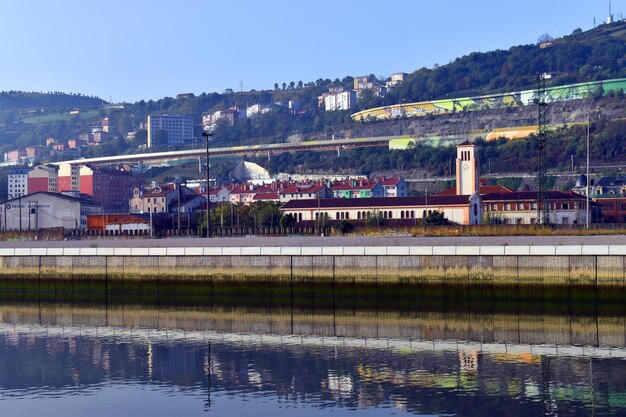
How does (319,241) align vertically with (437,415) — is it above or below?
above

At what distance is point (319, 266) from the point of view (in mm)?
50031

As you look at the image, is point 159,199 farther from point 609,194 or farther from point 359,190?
point 609,194

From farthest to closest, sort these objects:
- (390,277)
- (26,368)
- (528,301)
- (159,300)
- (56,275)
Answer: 1. (56,275)
2. (159,300)
3. (390,277)
4. (528,301)
5. (26,368)

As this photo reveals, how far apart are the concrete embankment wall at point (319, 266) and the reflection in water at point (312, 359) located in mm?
1422

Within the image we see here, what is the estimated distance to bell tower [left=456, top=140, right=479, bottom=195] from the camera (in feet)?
452

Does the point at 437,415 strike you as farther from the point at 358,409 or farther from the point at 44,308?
the point at 44,308

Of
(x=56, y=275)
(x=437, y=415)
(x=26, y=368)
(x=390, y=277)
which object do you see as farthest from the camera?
(x=56, y=275)

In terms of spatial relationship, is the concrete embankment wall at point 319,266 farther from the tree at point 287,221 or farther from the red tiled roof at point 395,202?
the red tiled roof at point 395,202

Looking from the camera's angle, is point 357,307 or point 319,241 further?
point 319,241

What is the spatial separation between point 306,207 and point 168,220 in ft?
52.1

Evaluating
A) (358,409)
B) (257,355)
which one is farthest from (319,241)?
(358,409)

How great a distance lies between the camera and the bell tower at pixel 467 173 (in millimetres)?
137750

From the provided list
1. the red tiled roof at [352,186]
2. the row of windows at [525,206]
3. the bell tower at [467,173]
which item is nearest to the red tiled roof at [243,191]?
the red tiled roof at [352,186]

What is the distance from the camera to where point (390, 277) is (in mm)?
48594
